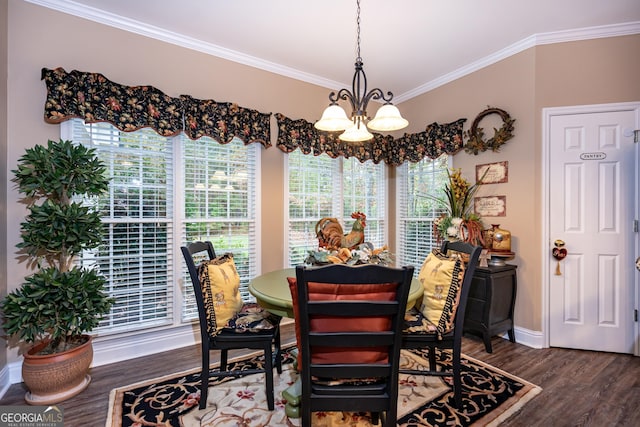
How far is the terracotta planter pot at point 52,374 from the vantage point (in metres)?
1.94

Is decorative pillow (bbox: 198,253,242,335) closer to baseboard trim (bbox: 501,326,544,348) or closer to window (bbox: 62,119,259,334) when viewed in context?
window (bbox: 62,119,259,334)

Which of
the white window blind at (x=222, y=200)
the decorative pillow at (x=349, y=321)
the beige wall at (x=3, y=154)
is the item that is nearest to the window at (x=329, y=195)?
the white window blind at (x=222, y=200)

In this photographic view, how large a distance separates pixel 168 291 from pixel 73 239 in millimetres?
979

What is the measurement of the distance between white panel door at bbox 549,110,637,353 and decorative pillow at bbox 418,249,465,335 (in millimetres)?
1659

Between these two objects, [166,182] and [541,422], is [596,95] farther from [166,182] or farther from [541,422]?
[166,182]

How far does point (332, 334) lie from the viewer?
4.18 feet

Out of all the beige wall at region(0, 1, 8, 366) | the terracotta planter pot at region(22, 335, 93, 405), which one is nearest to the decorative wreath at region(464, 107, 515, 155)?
the terracotta planter pot at region(22, 335, 93, 405)

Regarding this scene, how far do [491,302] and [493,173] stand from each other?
137 centimetres

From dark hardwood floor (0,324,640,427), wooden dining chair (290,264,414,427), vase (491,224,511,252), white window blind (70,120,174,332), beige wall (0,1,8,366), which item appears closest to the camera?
wooden dining chair (290,264,414,427)

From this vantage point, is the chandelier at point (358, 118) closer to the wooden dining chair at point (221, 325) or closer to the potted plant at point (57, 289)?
the wooden dining chair at point (221, 325)

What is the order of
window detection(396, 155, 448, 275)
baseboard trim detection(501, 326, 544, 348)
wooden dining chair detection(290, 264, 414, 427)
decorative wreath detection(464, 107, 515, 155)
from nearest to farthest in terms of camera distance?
wooden dining chair detection(290, 264, 414, 427)
baseboard trim detection(501, 326, 544, 348)
decorative wreath detection(464, 107, 515, 155)
window detection(396, 155, 448, 275)

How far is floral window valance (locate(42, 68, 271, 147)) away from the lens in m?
2.32

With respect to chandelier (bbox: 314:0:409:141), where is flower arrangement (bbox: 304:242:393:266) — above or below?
below

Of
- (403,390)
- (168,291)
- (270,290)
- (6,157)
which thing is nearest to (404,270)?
(270,290)
